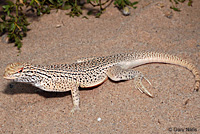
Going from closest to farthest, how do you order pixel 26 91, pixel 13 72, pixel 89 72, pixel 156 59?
pixel 13 72
pixel 89 72
pixel 26 91
pixel 156 59

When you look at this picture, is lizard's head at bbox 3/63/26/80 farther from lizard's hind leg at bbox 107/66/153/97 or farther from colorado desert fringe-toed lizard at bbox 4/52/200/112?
lizard's hind leg at bbox 107/66/153/97

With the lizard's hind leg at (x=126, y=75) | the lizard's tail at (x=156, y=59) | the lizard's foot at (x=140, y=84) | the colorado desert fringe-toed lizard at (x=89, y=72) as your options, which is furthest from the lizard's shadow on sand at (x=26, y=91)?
the lizard's tail at (x=156, y=59)

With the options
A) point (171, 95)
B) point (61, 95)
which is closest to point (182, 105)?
point (171, 95)

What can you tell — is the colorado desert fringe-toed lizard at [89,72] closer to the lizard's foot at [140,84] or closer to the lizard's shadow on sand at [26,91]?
the lizard's foot at [140,84]

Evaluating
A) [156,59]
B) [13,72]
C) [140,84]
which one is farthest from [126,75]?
[13,72]

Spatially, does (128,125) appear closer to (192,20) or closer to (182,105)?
(182,105)

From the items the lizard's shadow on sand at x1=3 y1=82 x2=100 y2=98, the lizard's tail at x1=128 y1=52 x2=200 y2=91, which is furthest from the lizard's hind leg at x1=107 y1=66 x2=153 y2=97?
the lizard's shadow on sand at x1=3 y1=82 x2=100 y2=98

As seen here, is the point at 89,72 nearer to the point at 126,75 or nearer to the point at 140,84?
the point at 126,75

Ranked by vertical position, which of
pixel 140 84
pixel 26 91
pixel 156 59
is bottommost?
pixel 26 91
